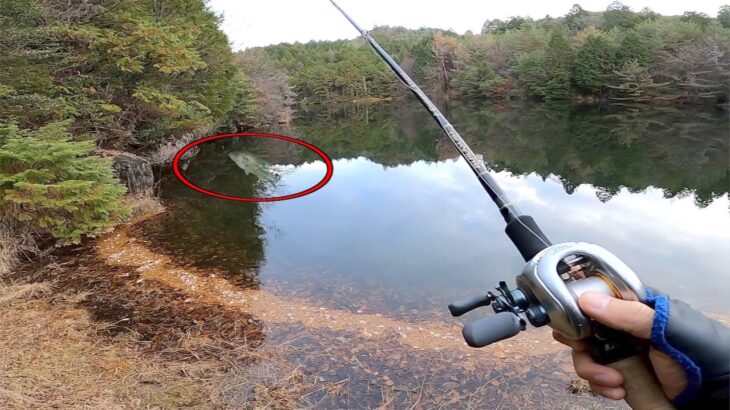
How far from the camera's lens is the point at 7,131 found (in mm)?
6234

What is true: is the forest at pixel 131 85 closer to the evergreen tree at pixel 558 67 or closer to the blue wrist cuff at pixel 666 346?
the evergreen tree at pixel 558 67

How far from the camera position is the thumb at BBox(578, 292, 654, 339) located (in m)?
0.92

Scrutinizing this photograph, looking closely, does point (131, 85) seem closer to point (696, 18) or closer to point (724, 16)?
point (724, 16)

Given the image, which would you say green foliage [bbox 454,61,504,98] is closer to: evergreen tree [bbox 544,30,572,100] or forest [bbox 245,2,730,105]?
forest [bbox 245,2,730,105]

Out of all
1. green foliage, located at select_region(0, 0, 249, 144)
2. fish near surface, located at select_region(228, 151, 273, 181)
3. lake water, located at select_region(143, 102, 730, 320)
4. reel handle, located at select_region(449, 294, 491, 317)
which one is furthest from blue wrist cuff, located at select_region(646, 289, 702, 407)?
fish near surface, located at select_region(228, 151, 273, 181)

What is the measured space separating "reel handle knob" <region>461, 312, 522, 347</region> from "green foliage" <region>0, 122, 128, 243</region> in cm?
634

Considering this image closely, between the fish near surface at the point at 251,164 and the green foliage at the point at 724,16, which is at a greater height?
the green foliage at the point at 724,16

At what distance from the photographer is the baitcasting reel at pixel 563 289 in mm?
972

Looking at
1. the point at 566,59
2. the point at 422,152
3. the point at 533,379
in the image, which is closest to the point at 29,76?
the point at 533,379

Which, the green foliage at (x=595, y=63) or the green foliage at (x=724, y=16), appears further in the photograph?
the green foliage at (x=595, y=63)

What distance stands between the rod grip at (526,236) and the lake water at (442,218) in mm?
1482

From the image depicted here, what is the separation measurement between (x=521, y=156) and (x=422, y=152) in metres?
4.03

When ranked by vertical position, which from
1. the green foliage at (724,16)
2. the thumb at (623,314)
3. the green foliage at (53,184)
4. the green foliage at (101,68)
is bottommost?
the green foliage at (53,184)

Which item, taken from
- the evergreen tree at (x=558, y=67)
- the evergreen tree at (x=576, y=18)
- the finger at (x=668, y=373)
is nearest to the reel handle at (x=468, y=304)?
the finger at (x=668, y=373)
